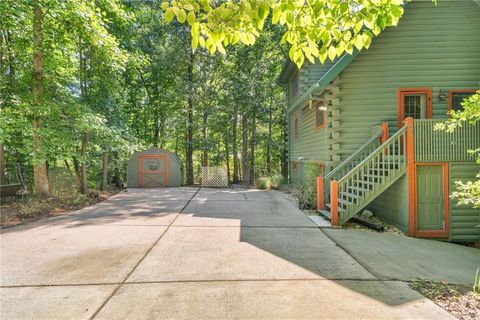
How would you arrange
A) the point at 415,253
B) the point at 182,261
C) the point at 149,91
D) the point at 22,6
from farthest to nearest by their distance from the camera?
the point at 149,91, the point at 22,6, the point at 415,253, the point at 182,261

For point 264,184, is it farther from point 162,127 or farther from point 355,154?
point 162,127

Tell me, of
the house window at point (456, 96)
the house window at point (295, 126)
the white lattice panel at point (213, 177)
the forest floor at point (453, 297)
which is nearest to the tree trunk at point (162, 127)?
the white lattice panel at point (213, 177)

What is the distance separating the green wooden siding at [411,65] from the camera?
8.69 m

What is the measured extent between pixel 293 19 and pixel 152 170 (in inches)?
608

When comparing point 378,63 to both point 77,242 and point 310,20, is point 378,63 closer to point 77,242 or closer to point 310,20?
point 310,20

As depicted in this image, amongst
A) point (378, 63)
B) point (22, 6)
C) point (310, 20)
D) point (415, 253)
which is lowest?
point (415, 253)

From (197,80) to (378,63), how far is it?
39.9ft

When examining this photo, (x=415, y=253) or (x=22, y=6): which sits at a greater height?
(x=22, y=6)

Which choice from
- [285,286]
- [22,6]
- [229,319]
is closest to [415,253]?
[285,286]

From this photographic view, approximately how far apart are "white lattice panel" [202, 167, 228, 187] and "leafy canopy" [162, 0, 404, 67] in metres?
14.9

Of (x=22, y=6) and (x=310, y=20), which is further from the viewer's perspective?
(x=22, y=6)

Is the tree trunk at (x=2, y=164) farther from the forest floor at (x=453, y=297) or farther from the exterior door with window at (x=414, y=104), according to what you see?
the exterior door with window at (x=414, y=104)

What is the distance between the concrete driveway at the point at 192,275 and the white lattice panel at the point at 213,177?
1031 cm

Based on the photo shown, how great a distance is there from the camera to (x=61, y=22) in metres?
9.71
